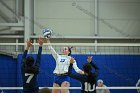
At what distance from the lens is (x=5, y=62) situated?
13.5 m

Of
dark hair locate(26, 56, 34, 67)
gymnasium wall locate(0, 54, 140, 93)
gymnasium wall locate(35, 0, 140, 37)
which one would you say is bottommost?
gymnasium wall locate(0, 54, 140, 93)

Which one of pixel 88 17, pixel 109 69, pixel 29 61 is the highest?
pixel 88 17

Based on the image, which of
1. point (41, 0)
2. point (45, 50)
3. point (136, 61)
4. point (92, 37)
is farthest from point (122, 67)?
point (41, 0)

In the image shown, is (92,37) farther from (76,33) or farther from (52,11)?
(52,11)

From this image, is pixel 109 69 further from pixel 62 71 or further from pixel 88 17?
pixel 62 71

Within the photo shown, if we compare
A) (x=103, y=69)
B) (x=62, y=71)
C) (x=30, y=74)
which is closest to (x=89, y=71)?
(x=30, y=74)

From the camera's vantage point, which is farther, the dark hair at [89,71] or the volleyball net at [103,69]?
the volleyball net at [103,69]

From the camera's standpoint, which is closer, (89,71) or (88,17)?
(89,71)

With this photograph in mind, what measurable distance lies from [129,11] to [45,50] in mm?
3193

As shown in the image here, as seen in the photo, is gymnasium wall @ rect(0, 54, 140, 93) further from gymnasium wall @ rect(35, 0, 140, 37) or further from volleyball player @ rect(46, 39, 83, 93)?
volleyball player @ rect(46, 39, 83, 93)

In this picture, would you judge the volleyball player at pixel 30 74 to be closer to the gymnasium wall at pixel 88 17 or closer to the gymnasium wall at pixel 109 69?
the gymnasium wall at pixel 109 69

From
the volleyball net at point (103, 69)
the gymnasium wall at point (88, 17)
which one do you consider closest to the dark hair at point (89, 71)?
the volleyball net at point (103, 69)

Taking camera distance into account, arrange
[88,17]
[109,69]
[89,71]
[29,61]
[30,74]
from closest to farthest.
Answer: [29,61], [30,74], [89,71], [109,69], [88,17]

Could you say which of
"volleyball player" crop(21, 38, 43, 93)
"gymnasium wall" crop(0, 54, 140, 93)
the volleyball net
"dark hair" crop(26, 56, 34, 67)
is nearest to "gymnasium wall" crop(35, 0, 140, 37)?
the volleyball net
